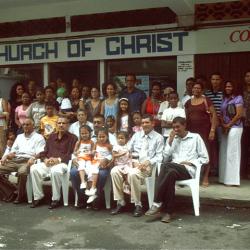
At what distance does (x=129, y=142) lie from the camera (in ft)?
20.5

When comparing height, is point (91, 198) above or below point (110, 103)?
below

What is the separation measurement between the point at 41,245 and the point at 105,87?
10.7 feet

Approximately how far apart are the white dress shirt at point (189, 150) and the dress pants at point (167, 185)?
12.3 inches

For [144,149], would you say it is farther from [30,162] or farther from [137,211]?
[30,162]

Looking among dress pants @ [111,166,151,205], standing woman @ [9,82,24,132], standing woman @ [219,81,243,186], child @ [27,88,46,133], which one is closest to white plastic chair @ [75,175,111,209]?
dress pants @ [111,166,151,205]

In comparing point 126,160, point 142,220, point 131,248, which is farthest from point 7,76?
point 131,248

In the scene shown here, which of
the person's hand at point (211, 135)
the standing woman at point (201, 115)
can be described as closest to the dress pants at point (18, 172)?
the standing woman at point (201, 115)

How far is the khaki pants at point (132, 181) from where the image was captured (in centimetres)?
566

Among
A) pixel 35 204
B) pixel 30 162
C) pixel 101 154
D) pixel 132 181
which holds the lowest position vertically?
pixel 35 204

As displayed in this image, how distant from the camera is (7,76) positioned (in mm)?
9898

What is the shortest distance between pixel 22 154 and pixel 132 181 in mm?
1951

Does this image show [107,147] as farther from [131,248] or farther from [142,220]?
[131,248]

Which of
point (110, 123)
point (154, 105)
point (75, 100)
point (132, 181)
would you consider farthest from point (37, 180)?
point (154, 105)

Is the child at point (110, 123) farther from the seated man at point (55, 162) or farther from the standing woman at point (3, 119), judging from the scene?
the standing woman at point (3, 119)
